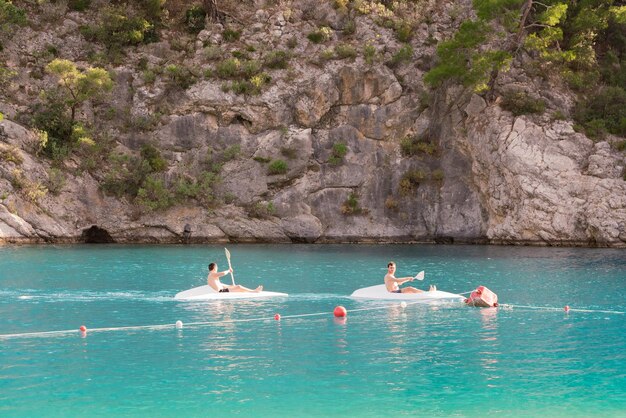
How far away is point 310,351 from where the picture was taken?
17.8 metres

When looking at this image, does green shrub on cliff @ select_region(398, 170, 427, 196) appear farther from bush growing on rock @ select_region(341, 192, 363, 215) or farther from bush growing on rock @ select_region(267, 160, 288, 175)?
bush growing on rock @ select_region(267, 160, 288, 175)

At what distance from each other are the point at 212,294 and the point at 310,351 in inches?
367

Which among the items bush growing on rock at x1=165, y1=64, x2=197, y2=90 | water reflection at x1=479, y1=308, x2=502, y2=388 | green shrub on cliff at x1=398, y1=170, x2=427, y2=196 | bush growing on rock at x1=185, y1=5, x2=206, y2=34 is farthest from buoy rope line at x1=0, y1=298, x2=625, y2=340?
bush growing on rock at x1=185, y1=5, x2=206, y2=34

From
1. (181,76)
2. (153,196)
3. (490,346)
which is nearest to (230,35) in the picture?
(181,76)

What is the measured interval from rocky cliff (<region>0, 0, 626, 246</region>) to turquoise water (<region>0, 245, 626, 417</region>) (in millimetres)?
18067

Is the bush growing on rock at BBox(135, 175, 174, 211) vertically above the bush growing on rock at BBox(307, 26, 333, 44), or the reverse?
Result: the bush growing on rock at BBox(307, 26, 333, 44)

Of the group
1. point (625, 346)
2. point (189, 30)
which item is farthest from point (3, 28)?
point (625, 346)

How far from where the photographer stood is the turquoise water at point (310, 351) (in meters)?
13.7

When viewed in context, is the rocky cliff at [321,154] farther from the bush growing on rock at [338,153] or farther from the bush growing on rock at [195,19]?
the bush growing on rock at [195,19]

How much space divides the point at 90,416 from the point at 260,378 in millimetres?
3525

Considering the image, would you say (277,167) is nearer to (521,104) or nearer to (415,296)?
(521,104)

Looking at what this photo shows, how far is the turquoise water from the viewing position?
13742 millimetres

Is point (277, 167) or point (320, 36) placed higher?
point (320, 36)

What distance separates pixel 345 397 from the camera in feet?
46.0
